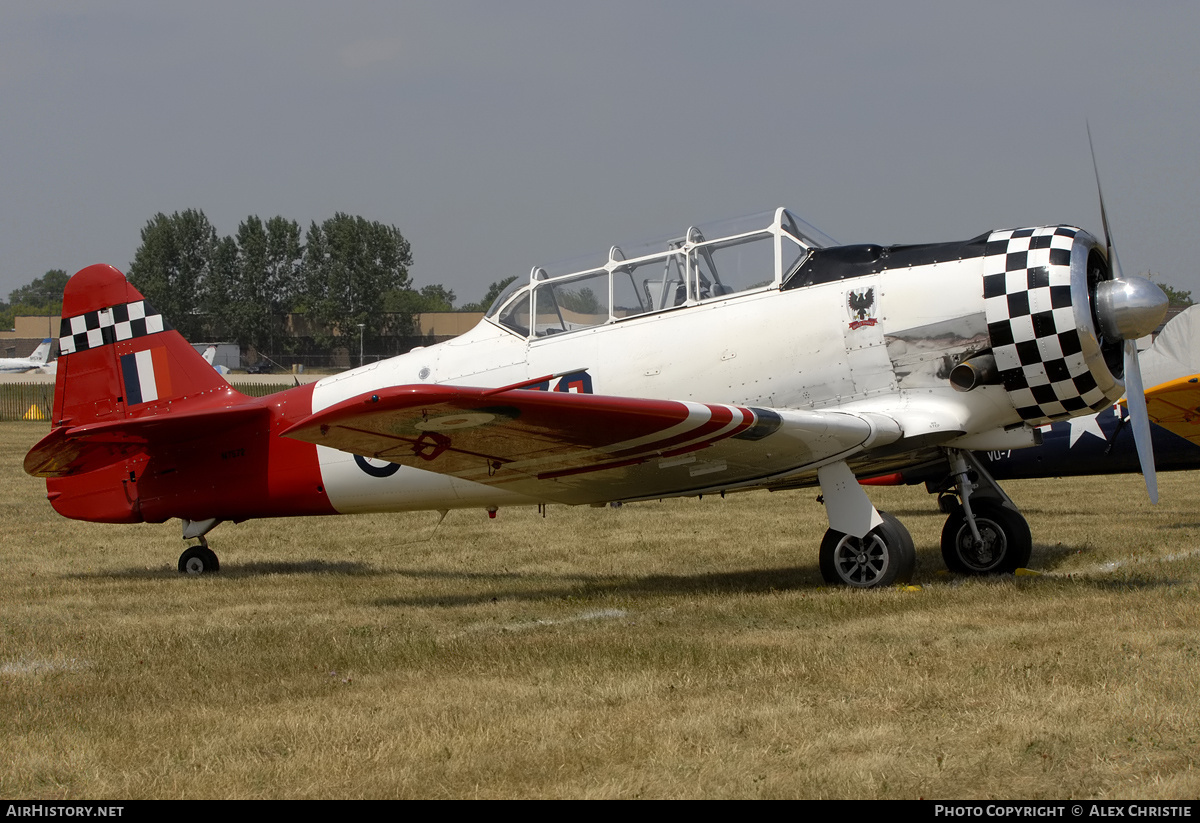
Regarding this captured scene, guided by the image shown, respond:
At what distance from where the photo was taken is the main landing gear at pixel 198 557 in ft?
33.8

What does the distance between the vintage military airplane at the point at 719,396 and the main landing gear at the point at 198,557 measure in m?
0.02

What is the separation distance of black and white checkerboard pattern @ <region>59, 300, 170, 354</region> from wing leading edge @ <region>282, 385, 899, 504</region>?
422cm

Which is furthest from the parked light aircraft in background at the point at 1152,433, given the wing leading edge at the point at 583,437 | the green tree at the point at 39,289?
the green tree at the point at 39,289

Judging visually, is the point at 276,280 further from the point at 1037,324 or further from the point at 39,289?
the point at 39,289

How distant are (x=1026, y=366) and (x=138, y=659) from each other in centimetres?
Result: 583

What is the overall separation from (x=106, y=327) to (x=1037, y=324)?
840cm

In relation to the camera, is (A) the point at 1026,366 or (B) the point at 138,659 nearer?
(B) the point at 138,659

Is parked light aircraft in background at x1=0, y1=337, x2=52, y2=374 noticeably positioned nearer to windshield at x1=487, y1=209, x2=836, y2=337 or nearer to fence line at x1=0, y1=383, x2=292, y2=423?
fence line at x1=0, y1=383, x2=292, y2=423

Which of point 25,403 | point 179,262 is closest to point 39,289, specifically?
point 179,262

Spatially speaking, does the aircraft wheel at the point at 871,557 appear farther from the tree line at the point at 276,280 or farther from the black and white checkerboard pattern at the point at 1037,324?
the tree line at the point at 276,280

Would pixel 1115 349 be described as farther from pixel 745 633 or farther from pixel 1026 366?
pixel 745 633

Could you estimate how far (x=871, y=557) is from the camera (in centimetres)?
775
